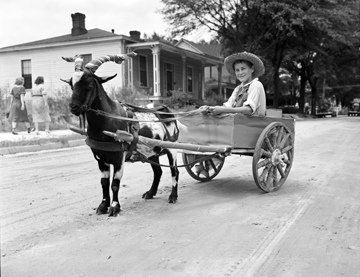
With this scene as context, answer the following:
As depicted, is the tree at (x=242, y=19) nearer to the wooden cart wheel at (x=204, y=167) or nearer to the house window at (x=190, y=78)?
the house window at (x=190, y=78)

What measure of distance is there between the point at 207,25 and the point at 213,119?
25.7 metres

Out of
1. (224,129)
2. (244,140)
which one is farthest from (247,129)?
(224,129)

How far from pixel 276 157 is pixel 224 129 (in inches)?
42.5

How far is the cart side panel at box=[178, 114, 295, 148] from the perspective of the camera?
557 centimetres

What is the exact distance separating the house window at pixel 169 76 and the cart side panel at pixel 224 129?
75.4 feet

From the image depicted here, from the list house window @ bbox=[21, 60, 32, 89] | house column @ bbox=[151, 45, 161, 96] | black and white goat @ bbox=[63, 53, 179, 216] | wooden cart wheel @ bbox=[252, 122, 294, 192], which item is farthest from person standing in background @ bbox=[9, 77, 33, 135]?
house window @ bbox=[21, 60, 32, 89]

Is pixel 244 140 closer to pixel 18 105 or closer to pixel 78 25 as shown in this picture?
pixel 18 105

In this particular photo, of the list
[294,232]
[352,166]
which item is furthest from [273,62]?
[294,232]

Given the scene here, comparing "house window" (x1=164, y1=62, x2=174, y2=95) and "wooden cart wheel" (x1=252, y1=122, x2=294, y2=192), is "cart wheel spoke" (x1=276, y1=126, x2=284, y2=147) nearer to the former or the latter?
"wooden cart wheel" (x1=252, y1=122, x2=294, y2=192)

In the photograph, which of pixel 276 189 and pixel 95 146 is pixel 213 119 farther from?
pixel 95 146

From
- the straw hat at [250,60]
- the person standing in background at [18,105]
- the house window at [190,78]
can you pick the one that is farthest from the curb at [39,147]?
the house window at [190,78]

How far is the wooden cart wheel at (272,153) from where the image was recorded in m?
5.69

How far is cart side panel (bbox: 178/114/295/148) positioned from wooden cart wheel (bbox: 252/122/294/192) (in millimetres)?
161

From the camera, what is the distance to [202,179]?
6750mm
